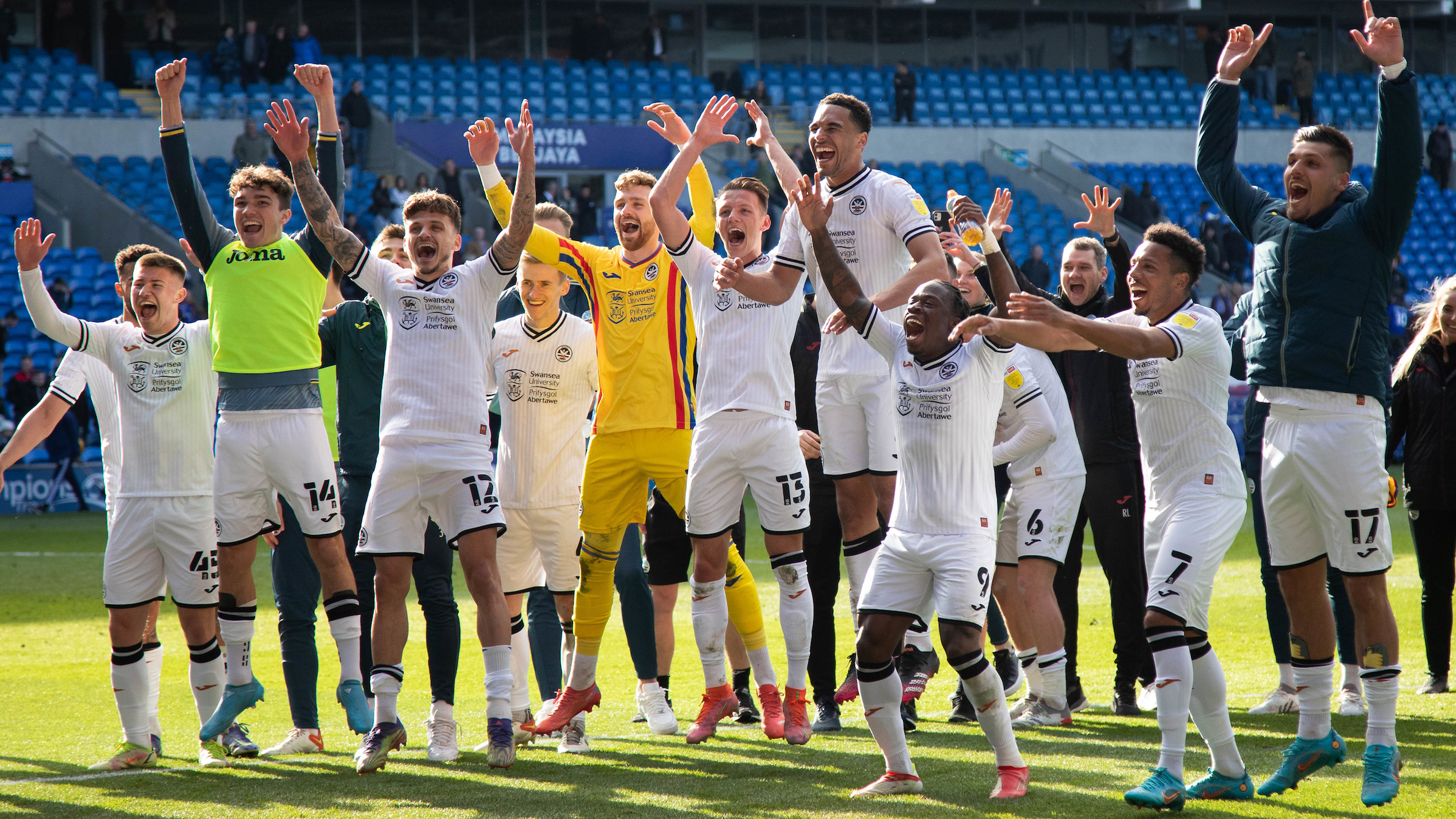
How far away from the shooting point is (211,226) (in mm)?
6574

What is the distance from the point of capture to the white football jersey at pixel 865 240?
636 cm

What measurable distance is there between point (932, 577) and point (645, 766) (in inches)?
67.4

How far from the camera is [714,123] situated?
247 inches

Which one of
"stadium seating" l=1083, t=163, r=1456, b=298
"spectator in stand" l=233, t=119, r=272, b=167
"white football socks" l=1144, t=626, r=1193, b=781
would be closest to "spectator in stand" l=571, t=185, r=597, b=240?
"spectator in stand" l=233, t=119, r=272, b=167

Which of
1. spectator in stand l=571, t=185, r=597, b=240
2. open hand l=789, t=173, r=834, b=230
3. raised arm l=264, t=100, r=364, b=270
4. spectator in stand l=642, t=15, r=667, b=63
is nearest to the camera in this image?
open hand l=789, t=173, r=834, b=230

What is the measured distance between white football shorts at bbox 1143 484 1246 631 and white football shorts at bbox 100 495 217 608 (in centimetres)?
444

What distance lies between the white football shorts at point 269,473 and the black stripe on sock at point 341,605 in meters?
0.31

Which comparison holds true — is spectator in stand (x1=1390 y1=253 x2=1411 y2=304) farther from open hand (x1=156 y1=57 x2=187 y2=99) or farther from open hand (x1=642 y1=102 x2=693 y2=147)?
open hand (x1=156 y1=57 x2=187 y2=99)

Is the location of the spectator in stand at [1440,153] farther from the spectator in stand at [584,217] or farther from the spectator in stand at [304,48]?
the spectator in stand at [304,48]

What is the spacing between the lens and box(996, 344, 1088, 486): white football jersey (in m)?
6.51

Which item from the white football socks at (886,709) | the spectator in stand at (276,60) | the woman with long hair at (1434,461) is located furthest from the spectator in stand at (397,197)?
the white football socks at (886,709)

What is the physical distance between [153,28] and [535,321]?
25.2 meters

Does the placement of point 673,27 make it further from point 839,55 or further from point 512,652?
point 512,652

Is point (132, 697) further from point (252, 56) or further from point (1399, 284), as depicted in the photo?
point (1399, 284)
